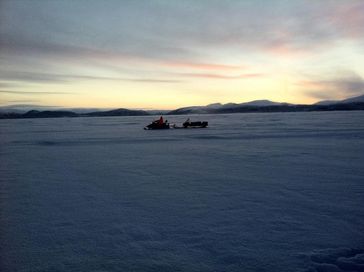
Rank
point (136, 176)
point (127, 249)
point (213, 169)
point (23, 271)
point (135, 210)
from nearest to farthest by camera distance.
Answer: point (23, 271) < point (127, 249) < point (135, 210) < point (136, 176) < point (213, 169)

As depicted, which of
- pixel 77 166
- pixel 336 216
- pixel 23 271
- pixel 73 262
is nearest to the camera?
pixel 23 271

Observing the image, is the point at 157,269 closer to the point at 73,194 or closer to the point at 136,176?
the point at 73,194

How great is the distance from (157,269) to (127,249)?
35.5 inches

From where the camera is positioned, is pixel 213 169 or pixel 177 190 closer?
pixel 177 190

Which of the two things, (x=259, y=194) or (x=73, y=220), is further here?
(x=259, y=194)

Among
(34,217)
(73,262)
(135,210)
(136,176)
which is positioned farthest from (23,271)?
(136,176)

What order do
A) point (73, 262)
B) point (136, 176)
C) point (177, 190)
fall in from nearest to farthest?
point (73, 262) < point (177, 190) < point (136, 176)

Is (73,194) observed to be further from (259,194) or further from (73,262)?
(259,194)

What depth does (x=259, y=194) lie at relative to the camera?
9.07m

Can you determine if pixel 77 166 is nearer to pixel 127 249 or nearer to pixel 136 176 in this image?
pixel 136 176

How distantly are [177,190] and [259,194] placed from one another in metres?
2.43

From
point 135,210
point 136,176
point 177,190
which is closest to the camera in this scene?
point 135,210

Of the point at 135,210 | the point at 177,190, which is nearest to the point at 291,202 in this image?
the point at 177,190

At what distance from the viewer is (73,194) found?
9477 millimetres
